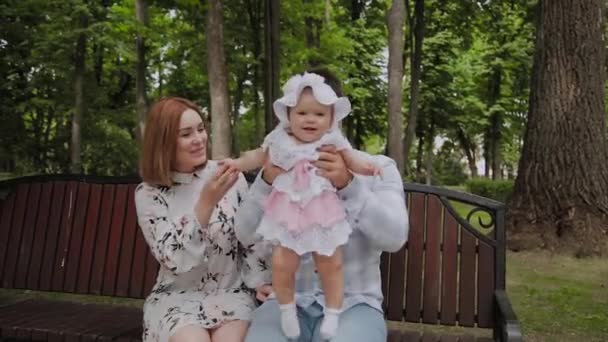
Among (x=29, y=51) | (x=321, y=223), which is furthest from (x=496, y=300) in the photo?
(x=29, y=51)

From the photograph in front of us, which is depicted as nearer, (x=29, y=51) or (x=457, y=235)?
(x=457, y=235)

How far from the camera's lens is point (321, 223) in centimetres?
245

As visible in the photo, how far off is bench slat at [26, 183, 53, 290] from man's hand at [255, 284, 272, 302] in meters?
2.05

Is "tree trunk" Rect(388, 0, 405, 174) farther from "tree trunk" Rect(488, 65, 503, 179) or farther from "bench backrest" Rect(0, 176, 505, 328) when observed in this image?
"tree trunk" Rect(488, 65, 503, 179)

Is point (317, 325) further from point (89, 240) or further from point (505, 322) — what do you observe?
point (89, 240)

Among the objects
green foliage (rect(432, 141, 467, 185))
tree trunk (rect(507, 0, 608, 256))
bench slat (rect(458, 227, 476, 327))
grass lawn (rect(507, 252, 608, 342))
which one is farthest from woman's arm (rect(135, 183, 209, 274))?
green foliage (rect(432, 141, 467, 185))

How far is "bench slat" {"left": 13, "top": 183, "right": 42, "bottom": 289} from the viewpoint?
437 cm

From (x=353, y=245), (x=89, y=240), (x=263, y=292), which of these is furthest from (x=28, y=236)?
(x=353, y=245)

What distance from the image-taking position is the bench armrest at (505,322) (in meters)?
2.62

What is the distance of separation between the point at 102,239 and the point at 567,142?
619 centimetres

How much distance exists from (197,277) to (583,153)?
654cm

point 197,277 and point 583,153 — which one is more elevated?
point 583,153

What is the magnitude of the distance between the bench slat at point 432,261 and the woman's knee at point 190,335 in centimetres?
133

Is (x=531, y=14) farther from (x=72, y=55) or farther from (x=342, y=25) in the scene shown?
(x=72, y=55)
